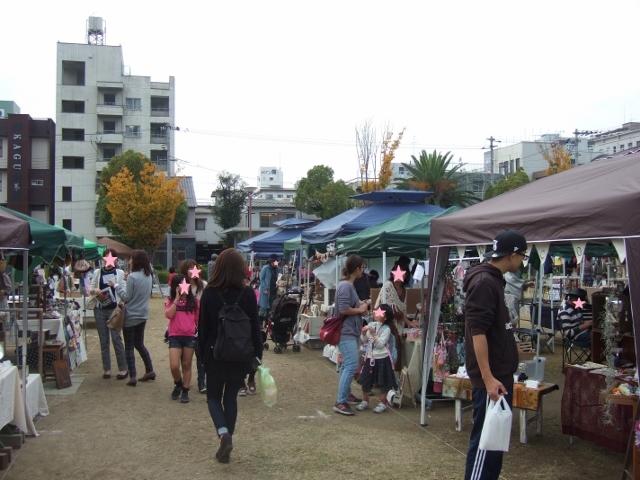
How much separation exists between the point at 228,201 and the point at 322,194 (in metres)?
20.3

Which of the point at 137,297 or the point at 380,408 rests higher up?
the point at 137,297

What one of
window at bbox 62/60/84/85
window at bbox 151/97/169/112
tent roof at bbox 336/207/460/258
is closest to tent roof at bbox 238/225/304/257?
tent roof at bbox 336/207/460/258

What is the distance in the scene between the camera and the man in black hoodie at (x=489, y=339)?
3906mm

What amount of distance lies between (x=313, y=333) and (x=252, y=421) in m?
6.01

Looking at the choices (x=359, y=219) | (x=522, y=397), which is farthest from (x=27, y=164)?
(x=522, y=397)

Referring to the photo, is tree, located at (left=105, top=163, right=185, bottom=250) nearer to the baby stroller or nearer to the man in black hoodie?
the baby stroller

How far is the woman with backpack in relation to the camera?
5191 mm

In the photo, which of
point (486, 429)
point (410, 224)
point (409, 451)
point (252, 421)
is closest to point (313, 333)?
point (410, 224)

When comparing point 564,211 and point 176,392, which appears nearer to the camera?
point 564,211

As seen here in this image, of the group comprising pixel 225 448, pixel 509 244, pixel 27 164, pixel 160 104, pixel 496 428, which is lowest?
pixel 225 448

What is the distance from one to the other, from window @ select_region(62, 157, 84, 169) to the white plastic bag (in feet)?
162

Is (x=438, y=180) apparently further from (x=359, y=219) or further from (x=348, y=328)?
(x=348, y=328)

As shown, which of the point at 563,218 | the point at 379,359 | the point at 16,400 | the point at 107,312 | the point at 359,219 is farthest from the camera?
the point at 359,219

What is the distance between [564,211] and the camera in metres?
4.88
